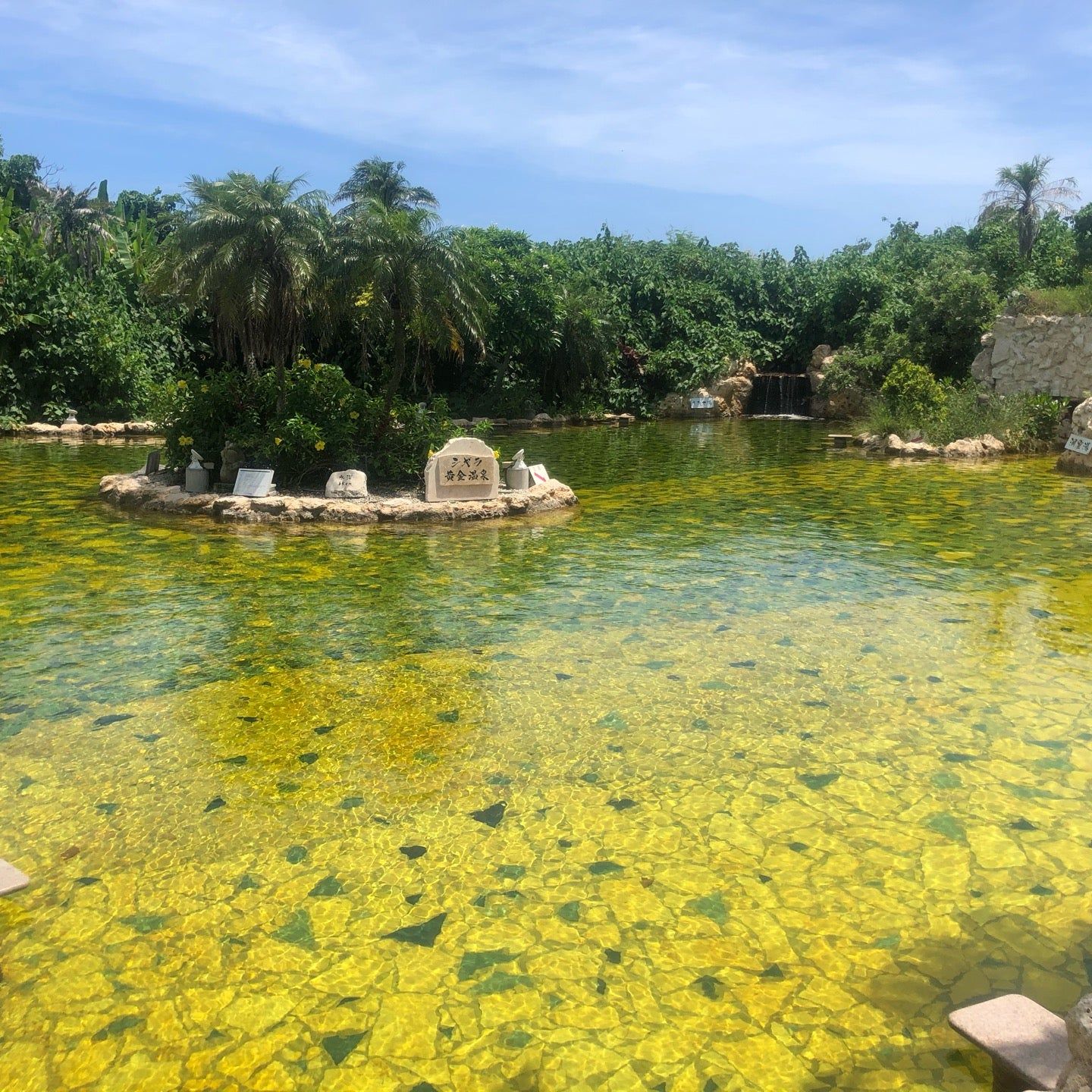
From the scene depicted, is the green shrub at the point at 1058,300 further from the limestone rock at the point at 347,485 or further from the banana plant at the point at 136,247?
the banana plant at the point at 136,247

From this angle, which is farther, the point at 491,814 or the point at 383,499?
the point at 383,499

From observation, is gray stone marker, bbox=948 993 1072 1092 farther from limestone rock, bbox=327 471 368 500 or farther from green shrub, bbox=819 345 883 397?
green shrub, bbox=819 345 883 397

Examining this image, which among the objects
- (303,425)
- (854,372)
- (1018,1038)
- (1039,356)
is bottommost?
(1018,1038)

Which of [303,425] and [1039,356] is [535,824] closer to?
[303,425]

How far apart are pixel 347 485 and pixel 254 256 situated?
11.8 ft

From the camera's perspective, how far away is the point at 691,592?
8680 mm

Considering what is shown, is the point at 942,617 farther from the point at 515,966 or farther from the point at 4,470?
the point at 4,470

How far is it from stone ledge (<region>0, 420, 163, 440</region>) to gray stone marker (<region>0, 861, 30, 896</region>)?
72.2 feet

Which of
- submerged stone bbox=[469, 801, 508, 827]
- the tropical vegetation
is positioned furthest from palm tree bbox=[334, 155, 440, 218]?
submerged stone bbox=[469, 801, 508, 827]

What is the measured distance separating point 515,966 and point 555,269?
1133 inches

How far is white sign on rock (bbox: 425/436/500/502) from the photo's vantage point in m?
12.9

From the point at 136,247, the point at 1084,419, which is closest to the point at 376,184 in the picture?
the point at 136,247

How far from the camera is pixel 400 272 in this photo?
13.2m

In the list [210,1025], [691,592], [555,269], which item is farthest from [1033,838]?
[555,269]
